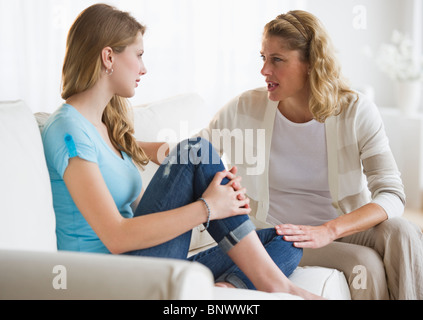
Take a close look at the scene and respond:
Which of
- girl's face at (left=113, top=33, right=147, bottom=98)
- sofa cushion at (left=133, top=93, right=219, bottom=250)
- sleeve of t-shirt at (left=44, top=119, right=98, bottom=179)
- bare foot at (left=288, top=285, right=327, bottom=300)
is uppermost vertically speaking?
girl's face at (left=113, top=33, right=147, bottom=98)

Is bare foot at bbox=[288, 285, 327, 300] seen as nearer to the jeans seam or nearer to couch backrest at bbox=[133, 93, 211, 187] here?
the jeans seam

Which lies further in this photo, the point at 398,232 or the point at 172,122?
the point at 172,122

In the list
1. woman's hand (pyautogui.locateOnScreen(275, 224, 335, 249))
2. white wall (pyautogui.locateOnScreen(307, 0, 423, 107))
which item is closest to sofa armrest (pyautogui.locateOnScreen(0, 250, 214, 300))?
woman's hand (pyautogui.locateOnScreen(275, 224, 335, 249))

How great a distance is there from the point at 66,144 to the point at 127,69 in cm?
29

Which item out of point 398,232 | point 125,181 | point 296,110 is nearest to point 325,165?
point 296,110

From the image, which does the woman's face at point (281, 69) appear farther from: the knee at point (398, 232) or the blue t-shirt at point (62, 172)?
the blue t-shirt at point (62, 172)

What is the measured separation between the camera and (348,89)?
1897mm

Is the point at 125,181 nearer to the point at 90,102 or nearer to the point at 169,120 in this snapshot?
the point at 90,102

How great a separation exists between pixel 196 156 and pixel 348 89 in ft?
2.48

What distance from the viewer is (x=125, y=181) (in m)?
1.46

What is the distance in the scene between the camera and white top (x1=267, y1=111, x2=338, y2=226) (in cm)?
188

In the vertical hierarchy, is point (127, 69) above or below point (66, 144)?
above
